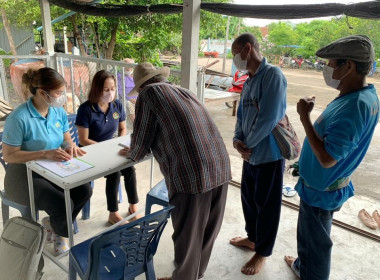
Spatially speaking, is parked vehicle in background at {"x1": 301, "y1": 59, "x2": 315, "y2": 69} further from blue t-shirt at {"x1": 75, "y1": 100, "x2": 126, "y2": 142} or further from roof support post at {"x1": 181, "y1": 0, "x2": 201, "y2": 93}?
blue t-shirt at {"x1": 75, "y1": 100, "x2": 126, "y2": 142}

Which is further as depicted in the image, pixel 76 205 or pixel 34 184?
pixel 76 205

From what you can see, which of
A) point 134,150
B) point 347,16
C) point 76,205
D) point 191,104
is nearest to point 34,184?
point 76,205

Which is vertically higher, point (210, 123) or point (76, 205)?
point (210, 123)

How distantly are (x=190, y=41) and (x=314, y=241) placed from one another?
1924mm

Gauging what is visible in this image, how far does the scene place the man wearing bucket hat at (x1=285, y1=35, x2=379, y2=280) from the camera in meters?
1.34

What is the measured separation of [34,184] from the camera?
1854 millimetres

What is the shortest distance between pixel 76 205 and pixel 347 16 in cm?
222

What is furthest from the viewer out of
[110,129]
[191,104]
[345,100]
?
[110,129]

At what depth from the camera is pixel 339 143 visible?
1.33 m

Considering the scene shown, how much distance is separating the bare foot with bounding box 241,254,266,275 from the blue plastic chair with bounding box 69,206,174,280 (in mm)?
762

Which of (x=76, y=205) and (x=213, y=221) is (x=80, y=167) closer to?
(x=76, y=205)

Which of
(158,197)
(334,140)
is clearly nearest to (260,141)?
(334,140)

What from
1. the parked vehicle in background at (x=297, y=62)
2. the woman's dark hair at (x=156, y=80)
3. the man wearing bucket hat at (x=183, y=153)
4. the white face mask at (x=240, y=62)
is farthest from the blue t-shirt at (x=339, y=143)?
the parked vehicle in background at (x=297, y=62)

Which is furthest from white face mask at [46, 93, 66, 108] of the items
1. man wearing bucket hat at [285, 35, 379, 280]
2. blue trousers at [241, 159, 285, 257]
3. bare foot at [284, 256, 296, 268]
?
bare foot at [284, 256, 296, 268]
